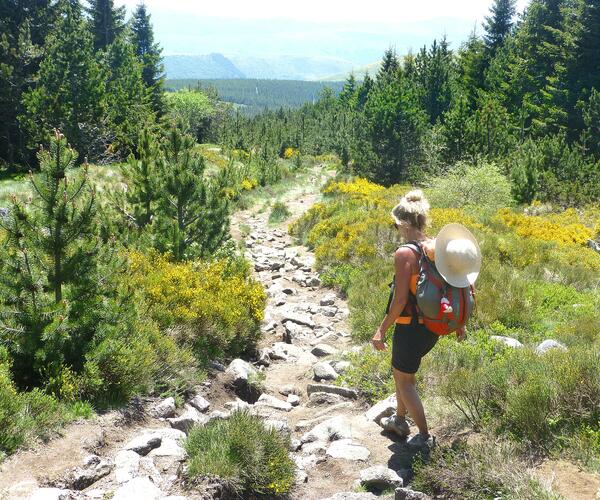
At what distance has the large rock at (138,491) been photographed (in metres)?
3.48

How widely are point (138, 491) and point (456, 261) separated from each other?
2.71 meters

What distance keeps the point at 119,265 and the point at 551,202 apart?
17.7 m

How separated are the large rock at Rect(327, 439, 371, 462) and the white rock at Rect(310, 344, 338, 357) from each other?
2.89 meters

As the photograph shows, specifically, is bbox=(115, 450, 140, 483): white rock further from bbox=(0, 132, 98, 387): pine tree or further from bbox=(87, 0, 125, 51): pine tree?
bbox=(87, 0, 125, 51): pine tree

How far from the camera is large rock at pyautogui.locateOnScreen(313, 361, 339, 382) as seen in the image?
21.5ft

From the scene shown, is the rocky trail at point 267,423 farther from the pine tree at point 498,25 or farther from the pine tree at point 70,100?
the pine tree at point 498,25

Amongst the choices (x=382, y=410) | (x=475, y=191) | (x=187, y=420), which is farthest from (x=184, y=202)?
(x=475, y=191)

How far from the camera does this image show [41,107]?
25016 millimetres

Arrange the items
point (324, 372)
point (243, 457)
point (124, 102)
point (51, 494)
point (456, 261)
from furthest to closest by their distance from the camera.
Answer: point (124, 102) < point (324, 372) < point (243, 457) < point (456, 261) < point (51, 494)

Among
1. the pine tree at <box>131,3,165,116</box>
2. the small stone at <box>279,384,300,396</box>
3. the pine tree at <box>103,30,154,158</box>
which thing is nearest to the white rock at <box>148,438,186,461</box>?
the small stone at <box>279,384,300,396</box>

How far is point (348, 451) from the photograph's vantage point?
4.52m

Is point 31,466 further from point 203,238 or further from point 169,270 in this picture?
point 203,238

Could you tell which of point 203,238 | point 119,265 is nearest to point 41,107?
point 203,238

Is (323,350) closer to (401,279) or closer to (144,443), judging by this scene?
(144,443)
